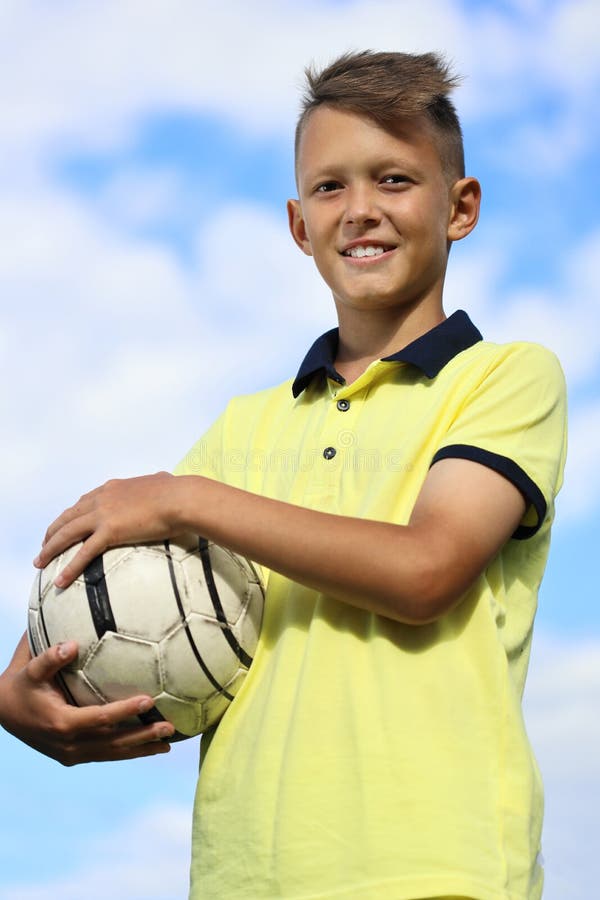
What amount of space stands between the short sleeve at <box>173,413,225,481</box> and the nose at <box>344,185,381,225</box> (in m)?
0.92

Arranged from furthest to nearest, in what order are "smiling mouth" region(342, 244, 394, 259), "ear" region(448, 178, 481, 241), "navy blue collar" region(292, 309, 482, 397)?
"ear" region(448, 178, 481, 241)
"smiling mouth" region(342, 244, 394, 259)
"navy blue collar" region(292, 309, 482, 397)

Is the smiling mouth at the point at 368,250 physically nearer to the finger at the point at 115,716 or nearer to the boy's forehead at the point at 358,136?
the boy's forehead at the point at 358,136

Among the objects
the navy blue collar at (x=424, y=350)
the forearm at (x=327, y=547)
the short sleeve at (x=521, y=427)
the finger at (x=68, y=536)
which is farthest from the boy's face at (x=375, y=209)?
the finger at (x=68, y=536)

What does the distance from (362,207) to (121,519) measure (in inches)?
49.7

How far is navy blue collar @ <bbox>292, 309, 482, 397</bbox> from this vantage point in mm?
3631

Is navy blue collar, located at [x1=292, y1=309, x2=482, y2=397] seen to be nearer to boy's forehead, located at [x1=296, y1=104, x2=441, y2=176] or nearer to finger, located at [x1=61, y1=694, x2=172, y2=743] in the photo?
boy's forehead, located at [x1=296, y1=104, x2=441, y2=176]

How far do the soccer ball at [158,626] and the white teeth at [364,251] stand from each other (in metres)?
1.07

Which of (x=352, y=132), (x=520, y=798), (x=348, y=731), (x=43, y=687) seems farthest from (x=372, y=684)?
(x=352, y=132)

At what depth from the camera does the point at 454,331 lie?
12.3ft

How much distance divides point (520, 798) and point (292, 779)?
61cm

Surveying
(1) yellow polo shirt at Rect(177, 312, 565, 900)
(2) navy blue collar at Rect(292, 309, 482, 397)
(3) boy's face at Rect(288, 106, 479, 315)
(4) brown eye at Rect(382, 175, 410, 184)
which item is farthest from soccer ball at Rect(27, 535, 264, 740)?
(4) brown eye at Rect(382, 175, 410, 184)

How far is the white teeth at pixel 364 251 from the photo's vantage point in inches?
147

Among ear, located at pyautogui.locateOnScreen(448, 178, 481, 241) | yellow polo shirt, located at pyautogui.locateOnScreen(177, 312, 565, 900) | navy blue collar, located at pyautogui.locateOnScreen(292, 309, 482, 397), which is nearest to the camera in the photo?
yellow polo shirt, located at pyautogui.locateOnScreen(177, 312, 565, 900)

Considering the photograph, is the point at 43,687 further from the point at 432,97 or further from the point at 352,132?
the point at 432,97
